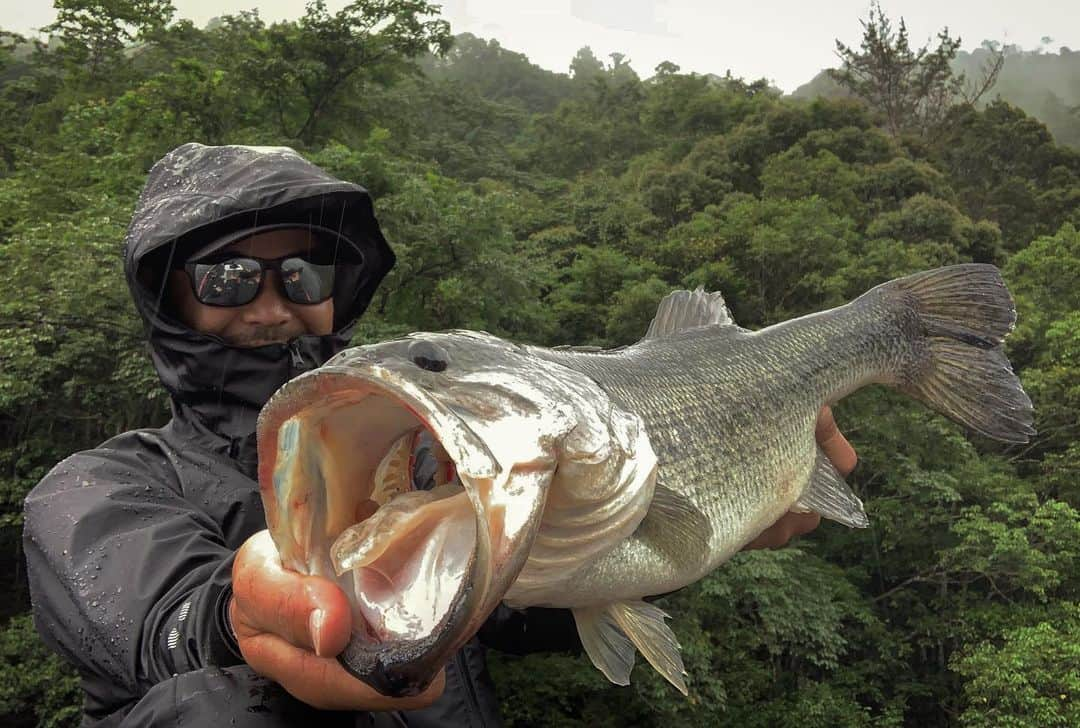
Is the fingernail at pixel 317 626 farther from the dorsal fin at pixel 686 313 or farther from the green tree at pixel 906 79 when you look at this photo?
the green tree at pixel 906 79

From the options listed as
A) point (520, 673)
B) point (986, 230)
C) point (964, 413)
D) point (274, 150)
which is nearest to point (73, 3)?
point (520, 673)

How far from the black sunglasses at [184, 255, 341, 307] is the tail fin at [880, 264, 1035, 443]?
215 cm

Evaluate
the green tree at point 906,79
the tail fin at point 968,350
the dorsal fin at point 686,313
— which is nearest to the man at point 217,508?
the dorsal fin at point 686,313

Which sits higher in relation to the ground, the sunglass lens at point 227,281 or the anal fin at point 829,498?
the sunglass lens at point 227,281

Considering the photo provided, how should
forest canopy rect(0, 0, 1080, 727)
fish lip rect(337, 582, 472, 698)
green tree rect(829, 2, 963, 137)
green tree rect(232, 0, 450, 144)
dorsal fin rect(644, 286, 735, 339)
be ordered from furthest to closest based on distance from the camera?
green tree rect(829, 2, 963, 137), green tree rect(232, 0, 450, 144), forest canopy rect(0, 0, 1080, 727), dorsal fin rect(644, 286, 735, 339), fish lip rect(337, 582, 472, 698)

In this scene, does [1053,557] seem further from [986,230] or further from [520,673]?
[986,230]


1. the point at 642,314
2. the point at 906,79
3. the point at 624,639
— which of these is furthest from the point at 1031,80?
the point at 624,639

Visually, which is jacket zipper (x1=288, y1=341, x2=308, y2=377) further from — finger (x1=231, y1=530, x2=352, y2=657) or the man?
finger (x1=231, y1=530, x2=352, y2=657)

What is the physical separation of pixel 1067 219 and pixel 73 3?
69.6 feet

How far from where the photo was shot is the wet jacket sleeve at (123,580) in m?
1.06

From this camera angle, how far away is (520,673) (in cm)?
674

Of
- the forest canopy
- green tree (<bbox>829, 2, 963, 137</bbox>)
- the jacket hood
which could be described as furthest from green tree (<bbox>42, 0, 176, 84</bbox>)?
green tree (<bbox>829, 2, 963, 137</bbox>)

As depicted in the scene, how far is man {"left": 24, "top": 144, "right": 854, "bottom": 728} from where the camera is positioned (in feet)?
3.05

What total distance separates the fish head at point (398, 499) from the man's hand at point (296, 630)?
0.03 metres
